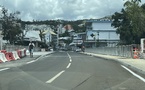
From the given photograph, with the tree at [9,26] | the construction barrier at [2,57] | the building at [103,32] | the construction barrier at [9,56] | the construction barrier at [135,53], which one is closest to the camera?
the construction barrier at [2,57]

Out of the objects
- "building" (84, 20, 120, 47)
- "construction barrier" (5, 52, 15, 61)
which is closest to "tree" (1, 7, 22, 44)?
"building" (84, 20, 120, 47)

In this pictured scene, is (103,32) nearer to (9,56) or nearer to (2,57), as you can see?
(9,56)

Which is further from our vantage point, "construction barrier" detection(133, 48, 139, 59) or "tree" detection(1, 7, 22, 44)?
"tree" detection(1, 7, 22, 44)

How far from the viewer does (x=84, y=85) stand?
13.3m

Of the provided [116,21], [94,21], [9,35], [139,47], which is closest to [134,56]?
[139,47]

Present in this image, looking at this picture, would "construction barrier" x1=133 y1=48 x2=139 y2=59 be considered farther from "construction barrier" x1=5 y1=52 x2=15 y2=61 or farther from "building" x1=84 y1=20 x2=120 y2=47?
"building" x1=84 y1=20 x2=120 y2=47

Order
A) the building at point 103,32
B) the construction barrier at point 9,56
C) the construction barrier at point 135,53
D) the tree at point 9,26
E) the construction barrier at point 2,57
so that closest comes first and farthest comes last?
the construction barrier at point 2,57, the construction barrier at point 9,56, the construction barrier at point 135,53, the tree at point 9,26, the building at point 103,32

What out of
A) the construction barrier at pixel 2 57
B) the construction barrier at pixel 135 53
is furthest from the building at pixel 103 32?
the construction barrier at pixel 2 57

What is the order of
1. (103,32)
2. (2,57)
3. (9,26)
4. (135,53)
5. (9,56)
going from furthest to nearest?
(103,32) < (9,26) < (135,53) < (9,56) < (2,57)

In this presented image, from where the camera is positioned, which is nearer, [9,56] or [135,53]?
[9,56]

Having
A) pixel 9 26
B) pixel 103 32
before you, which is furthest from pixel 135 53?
pixel 103 32

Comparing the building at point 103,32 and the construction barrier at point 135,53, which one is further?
the building at point 103,32

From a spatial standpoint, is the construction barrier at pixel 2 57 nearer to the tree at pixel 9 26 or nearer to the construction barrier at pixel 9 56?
the construction barrier at pixel 9 56

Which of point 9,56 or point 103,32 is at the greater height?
point 103,32
